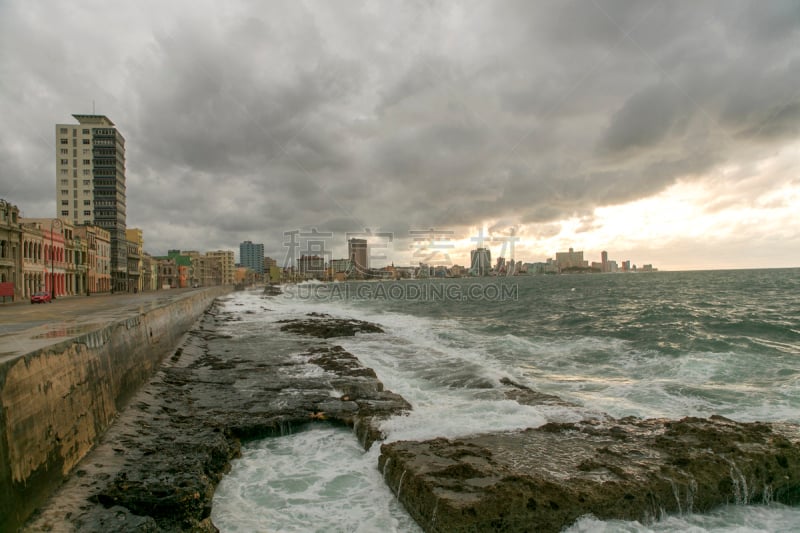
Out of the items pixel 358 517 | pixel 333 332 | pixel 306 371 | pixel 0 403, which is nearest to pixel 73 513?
pixel 0 403

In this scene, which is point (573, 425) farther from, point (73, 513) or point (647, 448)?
point (73, 513)

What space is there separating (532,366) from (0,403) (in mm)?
13378

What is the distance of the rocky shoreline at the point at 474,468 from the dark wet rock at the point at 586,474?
1 centimetres

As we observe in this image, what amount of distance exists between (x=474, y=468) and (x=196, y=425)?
517 centimetres

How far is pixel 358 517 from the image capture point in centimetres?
524

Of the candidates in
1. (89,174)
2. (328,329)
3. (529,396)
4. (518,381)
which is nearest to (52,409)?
(529,396)

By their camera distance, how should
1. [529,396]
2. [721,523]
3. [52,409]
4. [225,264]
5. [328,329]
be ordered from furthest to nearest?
1. [225,264]
2. [328,329]
3. [529,396]
4. [52,409]
5. [721,523]

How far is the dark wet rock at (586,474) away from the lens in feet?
15.5

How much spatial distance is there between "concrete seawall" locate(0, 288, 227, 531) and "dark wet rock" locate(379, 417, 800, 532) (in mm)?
4034

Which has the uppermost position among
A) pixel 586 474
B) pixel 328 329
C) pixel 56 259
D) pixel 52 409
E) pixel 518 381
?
pixel 56 259

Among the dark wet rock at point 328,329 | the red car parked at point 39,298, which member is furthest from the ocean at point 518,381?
the red car parked at point 39,298

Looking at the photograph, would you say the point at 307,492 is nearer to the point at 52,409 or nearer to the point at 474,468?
the point at 474,468

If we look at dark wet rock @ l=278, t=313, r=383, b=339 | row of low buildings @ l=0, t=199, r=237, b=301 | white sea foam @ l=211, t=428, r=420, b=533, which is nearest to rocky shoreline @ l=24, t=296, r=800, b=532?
white sea foam @ l=211, t=428, r=420, b=533

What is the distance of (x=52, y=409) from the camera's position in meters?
5.54
